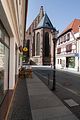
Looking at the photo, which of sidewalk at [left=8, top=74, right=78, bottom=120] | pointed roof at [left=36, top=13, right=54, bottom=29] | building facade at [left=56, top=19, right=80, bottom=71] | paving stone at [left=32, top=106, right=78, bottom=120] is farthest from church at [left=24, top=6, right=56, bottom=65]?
paving stone at [left=32, top=106, right=78, bottom=120]

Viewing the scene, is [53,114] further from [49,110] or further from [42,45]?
[42,45]

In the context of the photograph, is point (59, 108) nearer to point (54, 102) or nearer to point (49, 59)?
point (54, 102)

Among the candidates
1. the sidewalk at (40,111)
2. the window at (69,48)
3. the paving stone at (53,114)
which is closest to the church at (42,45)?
the window at (69,48)

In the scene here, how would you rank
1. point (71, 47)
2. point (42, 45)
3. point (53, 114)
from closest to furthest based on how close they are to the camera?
point (53, 114) < point (71, 47) < point (42, 45)

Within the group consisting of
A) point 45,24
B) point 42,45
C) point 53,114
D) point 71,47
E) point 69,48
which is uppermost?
point 45,24

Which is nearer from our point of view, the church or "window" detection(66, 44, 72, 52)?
"window" detection(66, 44, 72, 52)

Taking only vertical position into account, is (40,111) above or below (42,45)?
below

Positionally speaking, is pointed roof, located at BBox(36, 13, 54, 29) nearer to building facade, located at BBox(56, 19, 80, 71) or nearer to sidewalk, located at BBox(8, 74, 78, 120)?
building facade, located at BBox(56, 19, 80, 71)

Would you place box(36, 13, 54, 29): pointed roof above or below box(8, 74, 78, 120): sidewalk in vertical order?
above

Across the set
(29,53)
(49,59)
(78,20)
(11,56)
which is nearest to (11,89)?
(11,56)

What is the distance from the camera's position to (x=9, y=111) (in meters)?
6.59

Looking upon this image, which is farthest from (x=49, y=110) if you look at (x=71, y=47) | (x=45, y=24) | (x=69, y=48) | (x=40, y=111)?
(x=45, y=24)

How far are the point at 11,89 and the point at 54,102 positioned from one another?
3518 millimetres

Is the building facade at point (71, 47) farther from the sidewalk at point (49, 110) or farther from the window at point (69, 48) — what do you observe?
the sidewalk at point (49, 110)
